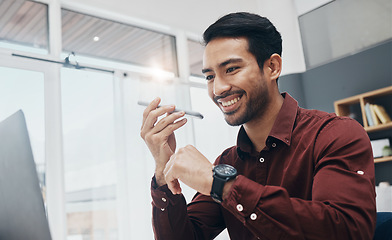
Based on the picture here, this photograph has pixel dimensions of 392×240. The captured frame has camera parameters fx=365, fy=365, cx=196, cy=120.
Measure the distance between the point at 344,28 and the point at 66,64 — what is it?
3.16 m

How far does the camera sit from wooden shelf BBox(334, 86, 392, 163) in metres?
3.79

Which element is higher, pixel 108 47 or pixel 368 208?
pixel 108 47

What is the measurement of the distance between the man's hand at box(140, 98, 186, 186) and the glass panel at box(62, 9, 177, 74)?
2501 millimetres

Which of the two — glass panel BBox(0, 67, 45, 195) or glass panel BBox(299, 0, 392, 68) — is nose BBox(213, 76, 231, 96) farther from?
glass panel BBox(299, 0, 392, 68)

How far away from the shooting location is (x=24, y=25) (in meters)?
3.04

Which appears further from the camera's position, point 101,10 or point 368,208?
point 101,10

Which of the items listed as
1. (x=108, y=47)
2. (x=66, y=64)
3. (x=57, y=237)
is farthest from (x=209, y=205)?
(x=108, y=47)

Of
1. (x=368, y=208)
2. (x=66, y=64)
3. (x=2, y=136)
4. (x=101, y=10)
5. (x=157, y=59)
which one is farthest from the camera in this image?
(x=157, y=59)

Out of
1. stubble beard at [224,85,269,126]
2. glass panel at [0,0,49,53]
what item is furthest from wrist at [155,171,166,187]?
glass panel at [0,0,49,53]

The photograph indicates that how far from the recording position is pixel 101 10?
358cm

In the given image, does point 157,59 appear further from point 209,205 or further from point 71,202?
point 209,205

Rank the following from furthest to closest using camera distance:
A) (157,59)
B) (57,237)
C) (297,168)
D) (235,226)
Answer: (157,59) → (57,237) → (235,226) → (297,168)

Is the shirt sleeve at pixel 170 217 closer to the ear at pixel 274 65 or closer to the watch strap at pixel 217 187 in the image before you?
the watch strap at pixel 217 187

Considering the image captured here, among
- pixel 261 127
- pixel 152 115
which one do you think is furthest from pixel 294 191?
pixel 152 115
